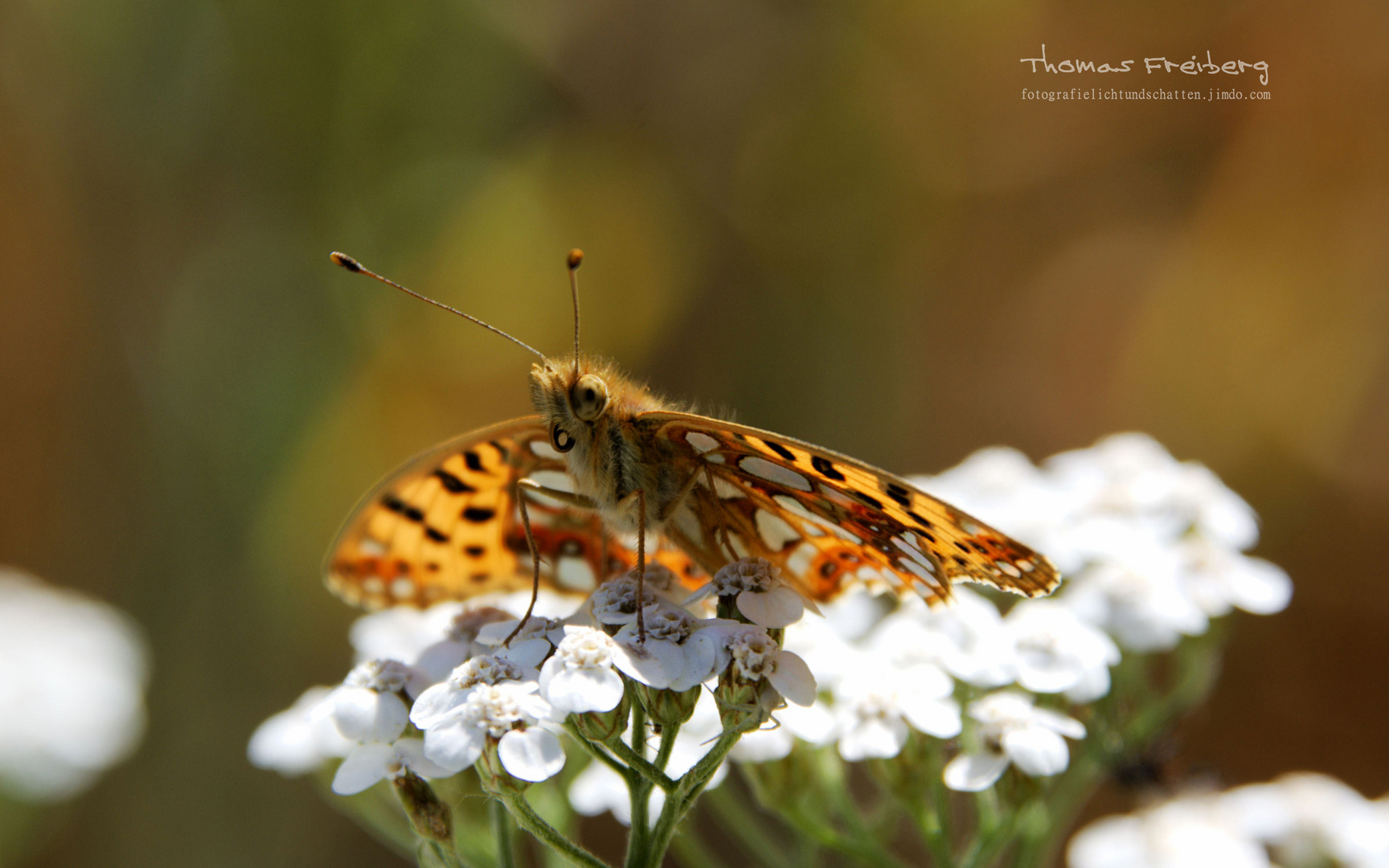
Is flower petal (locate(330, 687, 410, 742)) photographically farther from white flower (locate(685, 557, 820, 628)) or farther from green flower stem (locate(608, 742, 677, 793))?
white flower (locate(685, 557, 820, 628))

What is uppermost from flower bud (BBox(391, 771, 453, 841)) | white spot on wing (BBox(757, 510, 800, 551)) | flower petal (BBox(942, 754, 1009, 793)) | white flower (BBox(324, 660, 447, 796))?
white spot on wing (BBox(757, 510, 800, 551))

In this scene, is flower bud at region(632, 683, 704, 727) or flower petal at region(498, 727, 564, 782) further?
flower bud at region(632, 683, 704, 727)

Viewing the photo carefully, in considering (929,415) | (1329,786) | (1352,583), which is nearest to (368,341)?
(929,415)

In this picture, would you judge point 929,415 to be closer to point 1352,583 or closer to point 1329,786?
point 1352,583

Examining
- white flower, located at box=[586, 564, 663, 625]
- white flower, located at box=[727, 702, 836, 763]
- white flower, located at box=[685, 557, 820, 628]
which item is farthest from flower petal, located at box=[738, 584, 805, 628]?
white flower, located at box=[727, 702, 836, 763]

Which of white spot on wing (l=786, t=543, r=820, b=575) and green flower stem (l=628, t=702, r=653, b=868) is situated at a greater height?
white spot on wing (l=786, t=543, r=820, b=575)

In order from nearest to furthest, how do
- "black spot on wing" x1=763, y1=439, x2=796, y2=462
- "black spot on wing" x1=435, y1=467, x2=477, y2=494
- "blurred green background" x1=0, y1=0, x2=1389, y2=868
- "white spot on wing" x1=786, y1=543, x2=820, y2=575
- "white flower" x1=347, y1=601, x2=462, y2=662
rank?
"black spot on wing" x1=763, y1=439, x2=796, y2=462, "white spot on wing" x1=786, y1=543, x2=820, y2=575, "black spot on wing" x1=435, y1=467, x2=477, y2=494, "white flower" x1=347, y1=601, x2=462, y2=662, "blurred green background" x1=0, y1=0, x2=1389, y2=868

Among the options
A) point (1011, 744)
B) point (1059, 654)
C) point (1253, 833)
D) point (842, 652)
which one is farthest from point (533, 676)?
point (1253, 833)

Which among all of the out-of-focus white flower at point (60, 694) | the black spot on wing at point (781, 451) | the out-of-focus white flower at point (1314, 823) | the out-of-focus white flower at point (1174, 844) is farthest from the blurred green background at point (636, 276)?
the black spot on wing at point (781, 451)

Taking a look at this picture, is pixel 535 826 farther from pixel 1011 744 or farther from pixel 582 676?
pixel 1011 744
